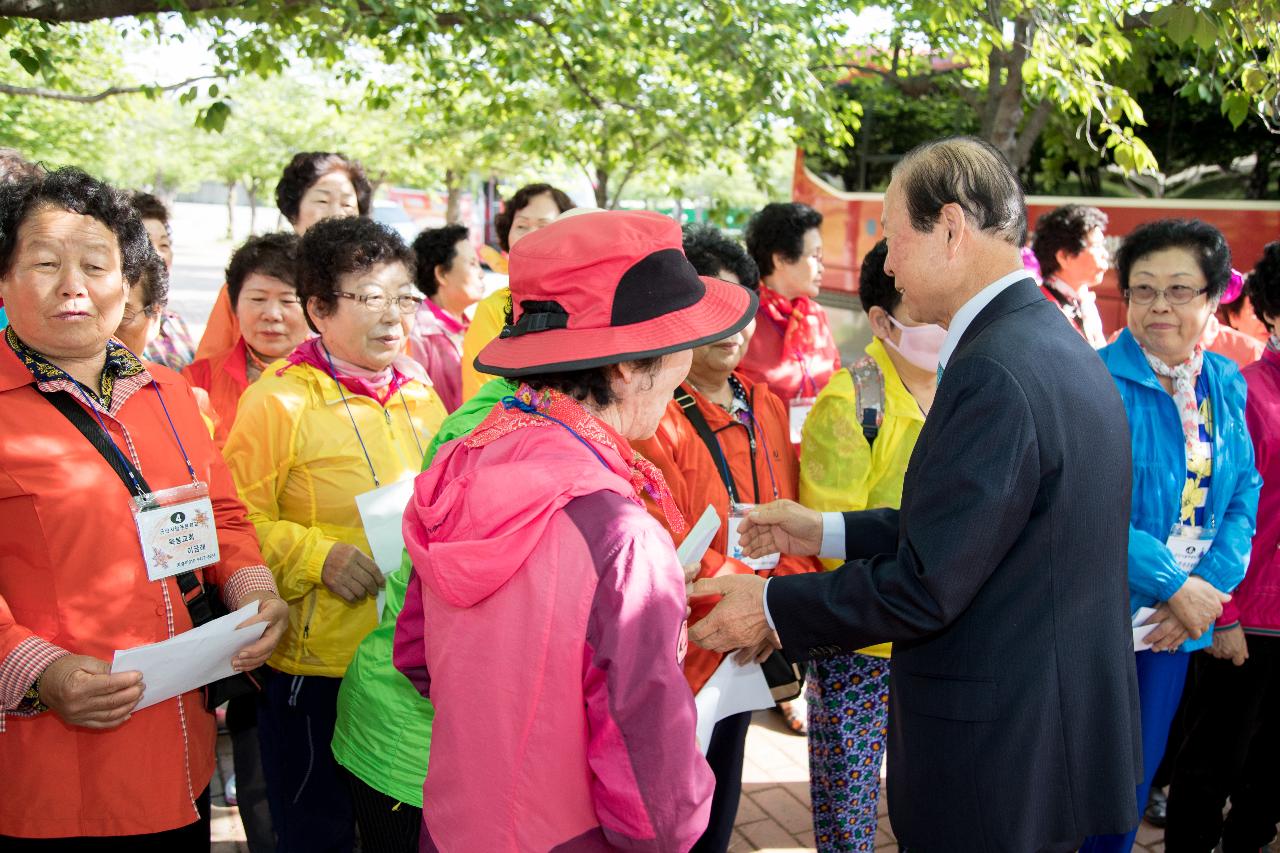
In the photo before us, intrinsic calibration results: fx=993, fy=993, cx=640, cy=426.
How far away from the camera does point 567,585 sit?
1571 millimetres

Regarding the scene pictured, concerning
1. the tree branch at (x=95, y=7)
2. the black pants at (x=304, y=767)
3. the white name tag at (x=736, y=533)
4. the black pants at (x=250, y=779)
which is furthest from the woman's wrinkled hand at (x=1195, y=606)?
the tree branch at (x=95, y=7)

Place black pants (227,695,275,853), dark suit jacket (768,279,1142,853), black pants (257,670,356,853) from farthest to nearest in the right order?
black pants (227,695,275,853)
black pants (257,670,356,853)
dark suit jacket (768,279,1142,853)

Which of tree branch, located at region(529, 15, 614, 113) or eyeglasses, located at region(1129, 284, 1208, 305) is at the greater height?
tree branch, located at region(529, 15, 614, 113)

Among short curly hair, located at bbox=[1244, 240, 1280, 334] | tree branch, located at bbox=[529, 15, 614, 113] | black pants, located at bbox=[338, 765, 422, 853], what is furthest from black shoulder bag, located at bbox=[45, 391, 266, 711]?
tree branch, located at bbox=[529, 15, 614, 113]

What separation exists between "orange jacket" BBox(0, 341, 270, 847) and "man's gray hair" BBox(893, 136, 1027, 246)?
1900mm

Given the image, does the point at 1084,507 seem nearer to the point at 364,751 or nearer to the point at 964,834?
the point at 964,834

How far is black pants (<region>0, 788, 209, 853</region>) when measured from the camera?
7.41ft

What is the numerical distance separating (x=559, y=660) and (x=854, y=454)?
176 centimetres

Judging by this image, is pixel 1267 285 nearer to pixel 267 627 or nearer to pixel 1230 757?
pixel 1230 757

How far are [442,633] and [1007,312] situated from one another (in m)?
1.30

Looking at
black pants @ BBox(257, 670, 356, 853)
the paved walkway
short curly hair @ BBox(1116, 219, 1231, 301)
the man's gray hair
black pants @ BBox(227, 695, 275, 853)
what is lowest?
the paved walkway

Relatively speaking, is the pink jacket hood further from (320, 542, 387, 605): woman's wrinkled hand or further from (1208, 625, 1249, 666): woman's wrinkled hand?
(1208, 625, 1249, 666): woman's wrinkled hand

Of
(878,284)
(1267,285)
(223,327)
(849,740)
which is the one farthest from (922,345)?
(223,327)

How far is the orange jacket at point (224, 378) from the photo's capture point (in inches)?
155
